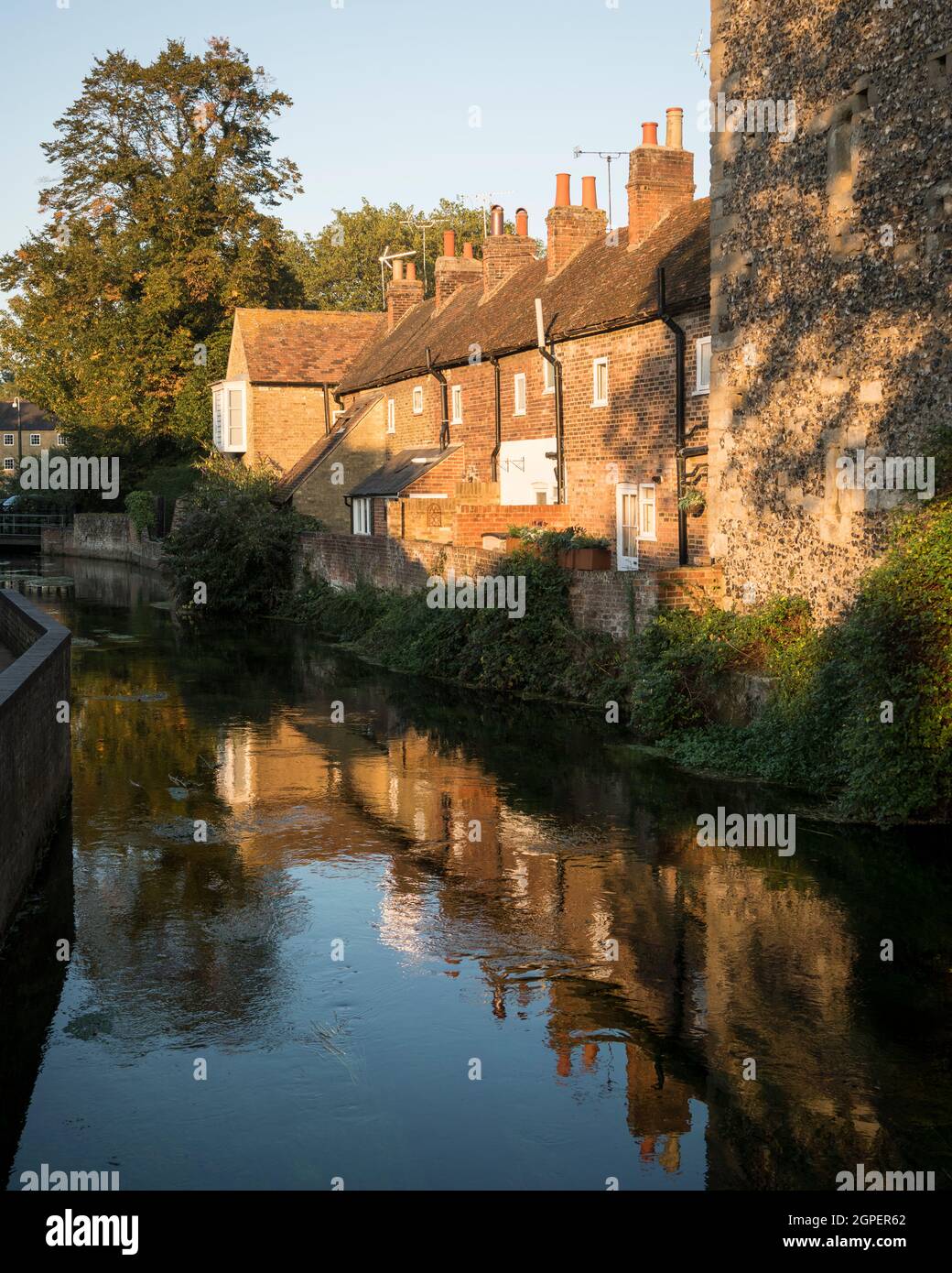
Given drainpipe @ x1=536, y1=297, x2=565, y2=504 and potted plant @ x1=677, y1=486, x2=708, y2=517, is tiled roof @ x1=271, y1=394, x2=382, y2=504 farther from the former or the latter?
potted plant @ x1=677, y1=486, x2=708, y2=517

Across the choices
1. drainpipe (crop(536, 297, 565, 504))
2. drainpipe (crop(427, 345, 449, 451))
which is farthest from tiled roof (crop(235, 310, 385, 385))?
drainpipe (crop(536, 297, 565, 504))

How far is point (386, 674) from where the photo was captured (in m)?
25.5

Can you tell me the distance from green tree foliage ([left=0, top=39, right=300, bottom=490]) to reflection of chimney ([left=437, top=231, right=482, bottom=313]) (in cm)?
1419

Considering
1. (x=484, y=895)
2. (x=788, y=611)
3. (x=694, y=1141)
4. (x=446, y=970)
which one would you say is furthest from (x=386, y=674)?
(x=694, y=1141)

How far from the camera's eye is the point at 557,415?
29922 millimetres

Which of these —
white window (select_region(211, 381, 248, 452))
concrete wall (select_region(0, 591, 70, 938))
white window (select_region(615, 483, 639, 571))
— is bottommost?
concrete wall (select_region(0, 591, 70, 938))

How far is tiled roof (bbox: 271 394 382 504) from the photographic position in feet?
143

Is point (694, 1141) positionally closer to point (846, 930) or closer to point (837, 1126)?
point (837, 1126)

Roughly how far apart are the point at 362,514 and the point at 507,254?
351 inches

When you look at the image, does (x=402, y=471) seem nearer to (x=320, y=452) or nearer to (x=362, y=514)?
(x=362, y=514)

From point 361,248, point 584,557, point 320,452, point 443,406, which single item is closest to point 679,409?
point 584,557

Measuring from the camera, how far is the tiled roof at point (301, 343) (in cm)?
4962

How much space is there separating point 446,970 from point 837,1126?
315 centimetres
